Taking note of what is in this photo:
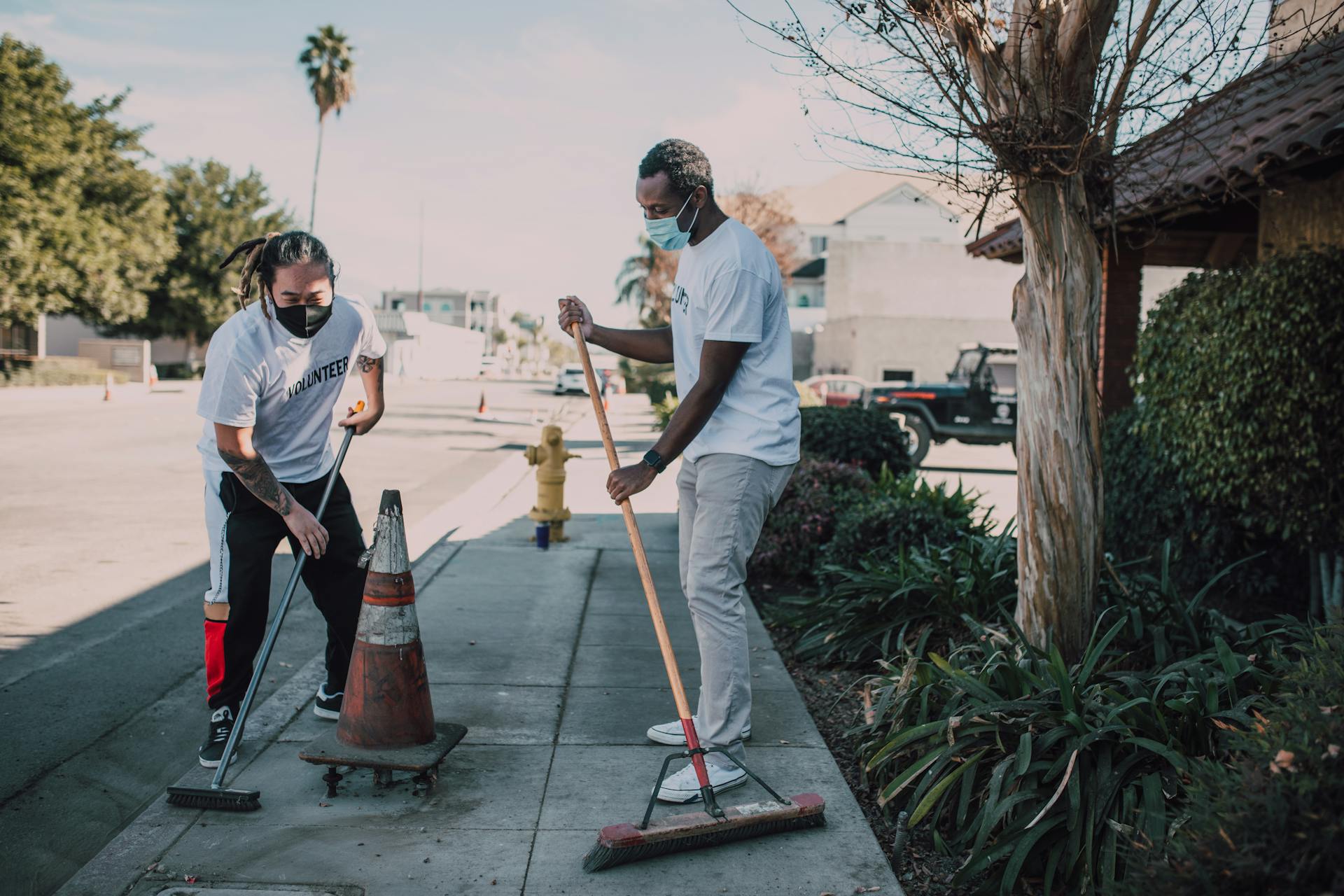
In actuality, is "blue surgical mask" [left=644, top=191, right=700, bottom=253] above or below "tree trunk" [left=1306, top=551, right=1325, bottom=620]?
above

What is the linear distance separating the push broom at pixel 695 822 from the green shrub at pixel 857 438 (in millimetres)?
5909

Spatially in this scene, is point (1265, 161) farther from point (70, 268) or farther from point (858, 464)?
point (70, 268)

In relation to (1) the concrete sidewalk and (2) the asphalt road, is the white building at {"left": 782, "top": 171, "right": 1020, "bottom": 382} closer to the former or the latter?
(2) the asphalt road

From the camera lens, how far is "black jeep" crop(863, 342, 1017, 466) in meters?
17.0

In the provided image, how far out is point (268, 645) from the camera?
3.76 m

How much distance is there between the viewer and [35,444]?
50.5 feet

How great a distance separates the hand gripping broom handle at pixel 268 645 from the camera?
3.55m

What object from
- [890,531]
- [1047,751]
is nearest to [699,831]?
[1047,751]

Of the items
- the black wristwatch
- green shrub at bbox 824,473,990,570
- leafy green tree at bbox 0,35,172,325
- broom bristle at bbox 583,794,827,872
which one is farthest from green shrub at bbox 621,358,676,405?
leafy green tree at bbox 0,35,172,325

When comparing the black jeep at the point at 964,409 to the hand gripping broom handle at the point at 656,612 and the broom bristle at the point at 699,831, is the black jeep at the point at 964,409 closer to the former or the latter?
the hand gripping broom handle at the point at 656,612

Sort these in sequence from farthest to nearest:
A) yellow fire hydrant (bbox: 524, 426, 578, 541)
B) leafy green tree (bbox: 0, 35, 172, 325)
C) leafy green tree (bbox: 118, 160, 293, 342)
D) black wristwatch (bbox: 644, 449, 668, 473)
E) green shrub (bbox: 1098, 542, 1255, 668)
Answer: leafy green tree (bbox: 118, 160, 293, 342)
leafy green tree (bbox: 0, 35, 172, 325)
yellow fire hydrant (bbox: 524, 426, 578, 541)
green shrub (bbox: 1098, 542, 1255, 668)
black wristwatch (bbox: 644, 449, 668, 473)

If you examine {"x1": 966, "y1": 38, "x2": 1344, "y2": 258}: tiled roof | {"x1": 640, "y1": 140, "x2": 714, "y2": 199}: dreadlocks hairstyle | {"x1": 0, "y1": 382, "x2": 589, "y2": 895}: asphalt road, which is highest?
{"x1": 966, "y1": 38, "x2": 1344, "y2": 258}: tiled roof

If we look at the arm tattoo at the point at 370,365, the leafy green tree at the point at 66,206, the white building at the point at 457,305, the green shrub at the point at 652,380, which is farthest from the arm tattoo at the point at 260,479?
the white building at the point at 457,305

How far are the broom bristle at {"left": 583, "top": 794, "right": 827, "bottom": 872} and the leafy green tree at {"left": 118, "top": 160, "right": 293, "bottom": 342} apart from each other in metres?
44.3
